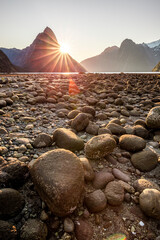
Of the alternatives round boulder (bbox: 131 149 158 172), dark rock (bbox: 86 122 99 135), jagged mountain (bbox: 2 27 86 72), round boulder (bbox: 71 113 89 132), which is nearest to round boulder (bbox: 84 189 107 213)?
round boulder (bbox: 131 149 158 172)

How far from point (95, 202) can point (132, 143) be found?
1.26 metres

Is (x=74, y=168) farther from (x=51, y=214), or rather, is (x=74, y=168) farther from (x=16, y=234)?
(x=16, y=234)

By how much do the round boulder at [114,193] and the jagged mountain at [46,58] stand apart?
426 ft

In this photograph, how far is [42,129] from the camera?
3230 millimetres

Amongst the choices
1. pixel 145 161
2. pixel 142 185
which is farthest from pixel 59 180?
pixel 145 161

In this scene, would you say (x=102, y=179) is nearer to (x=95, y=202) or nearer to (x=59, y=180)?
(x=95, y=202)

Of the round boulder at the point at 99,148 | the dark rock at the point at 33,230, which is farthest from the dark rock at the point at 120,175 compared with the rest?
the dark rock at the point at 33,230

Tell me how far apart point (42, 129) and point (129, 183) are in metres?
2.18

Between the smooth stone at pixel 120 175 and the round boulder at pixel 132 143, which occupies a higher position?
the round boulder at pixel 132 143

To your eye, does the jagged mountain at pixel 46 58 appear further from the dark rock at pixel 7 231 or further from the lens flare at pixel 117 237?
the lens flare at pixel 117 237

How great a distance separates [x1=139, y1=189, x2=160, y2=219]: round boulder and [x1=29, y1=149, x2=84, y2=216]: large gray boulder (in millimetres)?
711

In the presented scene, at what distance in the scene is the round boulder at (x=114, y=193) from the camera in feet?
5.17

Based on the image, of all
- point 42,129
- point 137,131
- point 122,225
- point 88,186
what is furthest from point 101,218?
point 42,129

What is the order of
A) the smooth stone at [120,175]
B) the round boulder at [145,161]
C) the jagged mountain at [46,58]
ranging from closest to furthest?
the smooth stone at [120,175] → the round boulder at [145,161] → the jagged mountain at [46,58]
